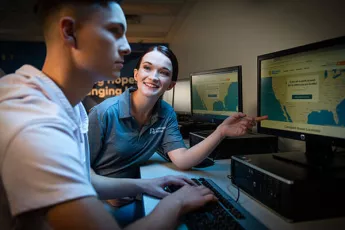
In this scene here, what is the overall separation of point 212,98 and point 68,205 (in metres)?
1.34

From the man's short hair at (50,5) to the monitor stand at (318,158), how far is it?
2.59 ft

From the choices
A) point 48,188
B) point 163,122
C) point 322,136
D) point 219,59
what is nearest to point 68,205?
point 48,188

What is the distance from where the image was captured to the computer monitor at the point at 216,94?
4.92 feet

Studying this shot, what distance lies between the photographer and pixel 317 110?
92 centimetres

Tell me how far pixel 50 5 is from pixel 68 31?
105mm

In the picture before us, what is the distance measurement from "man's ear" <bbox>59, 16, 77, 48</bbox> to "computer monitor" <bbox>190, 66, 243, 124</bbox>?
1.01 metres

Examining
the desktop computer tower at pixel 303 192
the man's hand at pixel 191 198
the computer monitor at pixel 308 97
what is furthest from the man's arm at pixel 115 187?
the computer monitor at pixel 308 97

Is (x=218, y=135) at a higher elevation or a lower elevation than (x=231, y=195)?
higher

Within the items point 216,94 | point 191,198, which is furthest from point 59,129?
point 216,94

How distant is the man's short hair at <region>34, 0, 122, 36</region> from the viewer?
2.17 ft

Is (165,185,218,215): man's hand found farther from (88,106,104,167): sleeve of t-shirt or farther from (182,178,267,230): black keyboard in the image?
(88,106,104,167): sleeve of t-shirt

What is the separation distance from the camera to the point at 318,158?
956 millimetres

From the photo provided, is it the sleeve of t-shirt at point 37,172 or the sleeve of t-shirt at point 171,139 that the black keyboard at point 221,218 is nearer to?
the sleeve of t-shirt at point 37,172

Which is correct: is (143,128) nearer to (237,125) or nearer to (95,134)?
(95,134)
